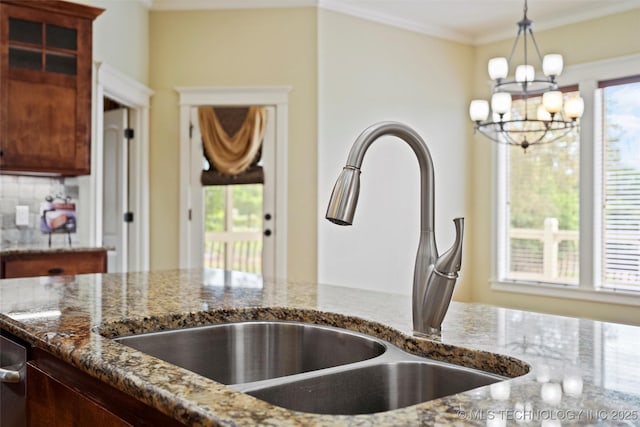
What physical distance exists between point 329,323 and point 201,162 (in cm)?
402

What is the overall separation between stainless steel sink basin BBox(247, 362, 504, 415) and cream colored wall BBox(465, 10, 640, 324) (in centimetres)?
464

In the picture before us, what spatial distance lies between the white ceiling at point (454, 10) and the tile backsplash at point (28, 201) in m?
1.88

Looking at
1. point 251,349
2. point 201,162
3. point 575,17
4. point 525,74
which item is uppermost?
point 575,17

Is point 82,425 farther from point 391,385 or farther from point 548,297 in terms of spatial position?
point 548,297

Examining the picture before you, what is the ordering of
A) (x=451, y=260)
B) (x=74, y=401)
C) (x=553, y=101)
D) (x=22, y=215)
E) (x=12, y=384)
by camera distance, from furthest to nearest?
(x=22, y=215)
(x=553, y=101)
(x=12, y=384)
(x=451, y=260)
(x=74, y=401)

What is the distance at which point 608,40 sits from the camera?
17.3 ft

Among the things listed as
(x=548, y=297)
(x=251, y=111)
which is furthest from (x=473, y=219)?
(x=251, y=111)

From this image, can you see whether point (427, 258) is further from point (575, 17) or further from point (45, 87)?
point (575, 17)

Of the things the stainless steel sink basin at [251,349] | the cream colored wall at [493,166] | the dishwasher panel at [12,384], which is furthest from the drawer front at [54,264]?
the cream colored wall at [493,166]

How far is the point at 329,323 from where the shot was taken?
4.90 ft

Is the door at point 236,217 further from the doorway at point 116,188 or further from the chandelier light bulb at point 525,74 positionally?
the chandelier light bulb at point 525,74

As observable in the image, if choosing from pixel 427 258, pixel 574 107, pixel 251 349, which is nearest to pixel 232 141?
pixel 574 107

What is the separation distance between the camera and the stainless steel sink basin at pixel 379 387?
3.38 feet

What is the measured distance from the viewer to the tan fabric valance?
207 inches
